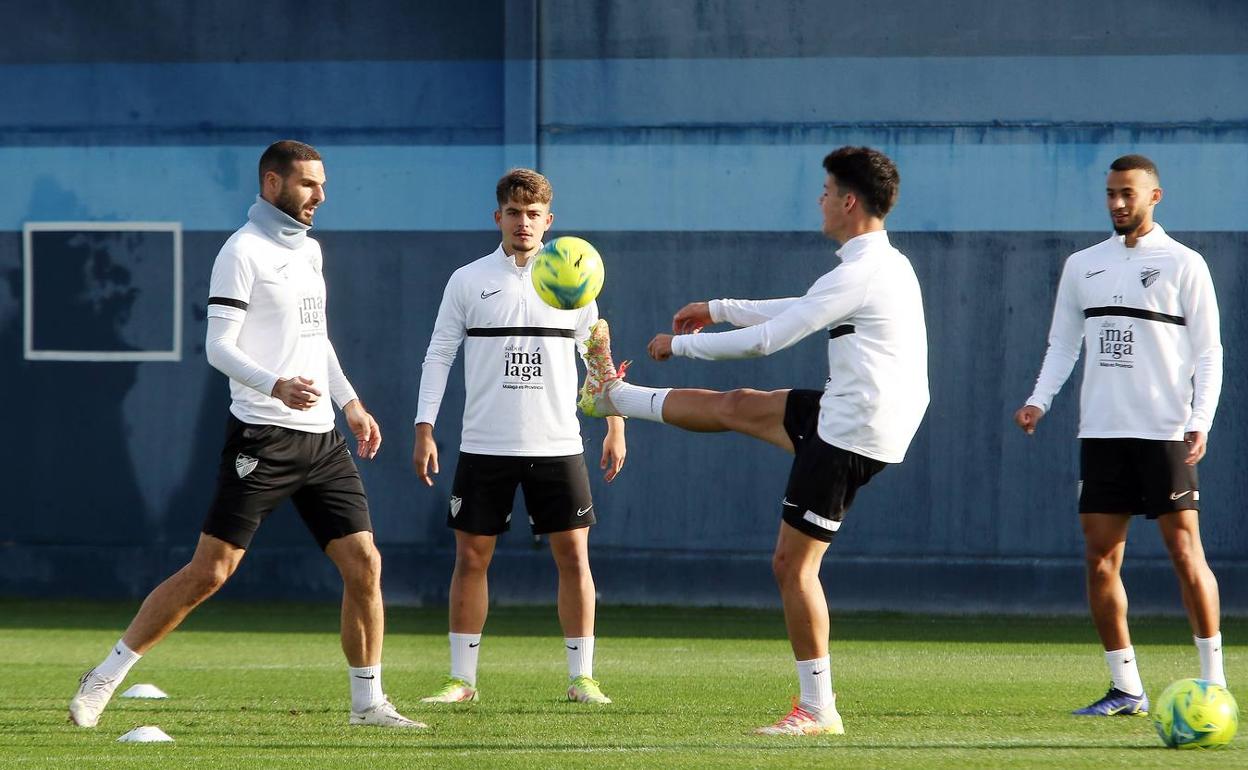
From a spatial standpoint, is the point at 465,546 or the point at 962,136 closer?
the point at 465,546

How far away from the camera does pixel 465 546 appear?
269 inches

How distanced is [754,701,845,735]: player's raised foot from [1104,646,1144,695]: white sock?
1.38 metres

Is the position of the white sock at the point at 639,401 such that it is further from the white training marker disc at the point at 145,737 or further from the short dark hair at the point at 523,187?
the white training marker disc at the point at 145,737

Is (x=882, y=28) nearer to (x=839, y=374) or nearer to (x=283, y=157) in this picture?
(x=839, y=374)

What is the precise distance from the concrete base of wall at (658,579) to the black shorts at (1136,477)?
431cm

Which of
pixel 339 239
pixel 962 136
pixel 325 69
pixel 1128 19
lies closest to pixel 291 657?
pixel 339 239

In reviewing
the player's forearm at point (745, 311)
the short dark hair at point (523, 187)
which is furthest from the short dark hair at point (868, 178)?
the short dark hair at point (523, 187)

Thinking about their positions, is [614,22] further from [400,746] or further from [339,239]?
[400,746]

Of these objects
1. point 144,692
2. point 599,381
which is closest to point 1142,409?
point 599,381

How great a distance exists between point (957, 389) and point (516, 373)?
493 centimetres

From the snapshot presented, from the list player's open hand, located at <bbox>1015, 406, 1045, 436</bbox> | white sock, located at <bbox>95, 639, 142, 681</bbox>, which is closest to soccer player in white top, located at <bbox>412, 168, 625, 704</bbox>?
white sock, located at <bbox>95, 639, 142, 681</bbox>

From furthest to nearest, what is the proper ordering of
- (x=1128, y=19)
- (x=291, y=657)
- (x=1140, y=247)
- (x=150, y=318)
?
(x=150, y=318), (x=1128, y=19), (x=291, y=657), (x=1140, y=247)

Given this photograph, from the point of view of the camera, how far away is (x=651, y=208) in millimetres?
10969

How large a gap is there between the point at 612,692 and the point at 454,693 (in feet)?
2.56
